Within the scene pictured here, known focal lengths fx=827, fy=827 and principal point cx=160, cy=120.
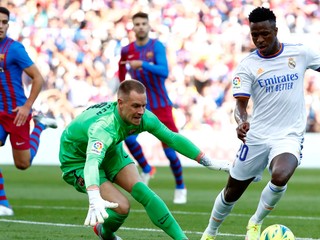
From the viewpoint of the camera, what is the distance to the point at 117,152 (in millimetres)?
7051

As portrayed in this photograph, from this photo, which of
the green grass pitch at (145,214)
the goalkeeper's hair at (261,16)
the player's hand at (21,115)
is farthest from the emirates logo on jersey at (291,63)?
the player's hand at (21,115)

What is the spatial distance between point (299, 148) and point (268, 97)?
0.52m

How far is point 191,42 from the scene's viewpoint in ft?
74.6

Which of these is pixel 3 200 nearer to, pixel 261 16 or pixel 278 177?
pixel 278 177

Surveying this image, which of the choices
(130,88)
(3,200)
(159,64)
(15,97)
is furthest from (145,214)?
(130,88)

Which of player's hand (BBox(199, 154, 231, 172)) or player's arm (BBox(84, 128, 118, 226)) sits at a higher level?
player's arm (BBox(84, 128, 118, 226))

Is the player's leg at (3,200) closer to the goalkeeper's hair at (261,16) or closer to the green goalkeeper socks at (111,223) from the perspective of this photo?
the green goalkeeper socks at (111,223)

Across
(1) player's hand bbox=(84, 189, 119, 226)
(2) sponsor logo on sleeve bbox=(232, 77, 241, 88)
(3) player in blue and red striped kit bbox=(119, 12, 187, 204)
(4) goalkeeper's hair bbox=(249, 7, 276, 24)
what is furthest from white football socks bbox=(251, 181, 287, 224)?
(3) player in blue and red striped kit bbox=(119, 12, 187, 204)

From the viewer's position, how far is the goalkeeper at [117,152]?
6250 millimetres

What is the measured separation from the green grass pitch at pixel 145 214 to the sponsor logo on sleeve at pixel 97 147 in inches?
75.3

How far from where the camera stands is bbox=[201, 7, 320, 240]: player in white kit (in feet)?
23.2

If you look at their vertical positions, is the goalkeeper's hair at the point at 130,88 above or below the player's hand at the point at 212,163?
above

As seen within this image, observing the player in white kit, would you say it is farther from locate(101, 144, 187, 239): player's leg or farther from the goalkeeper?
locate(101, 144, 187, 239): player's leg

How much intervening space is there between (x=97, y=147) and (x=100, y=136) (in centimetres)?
16
